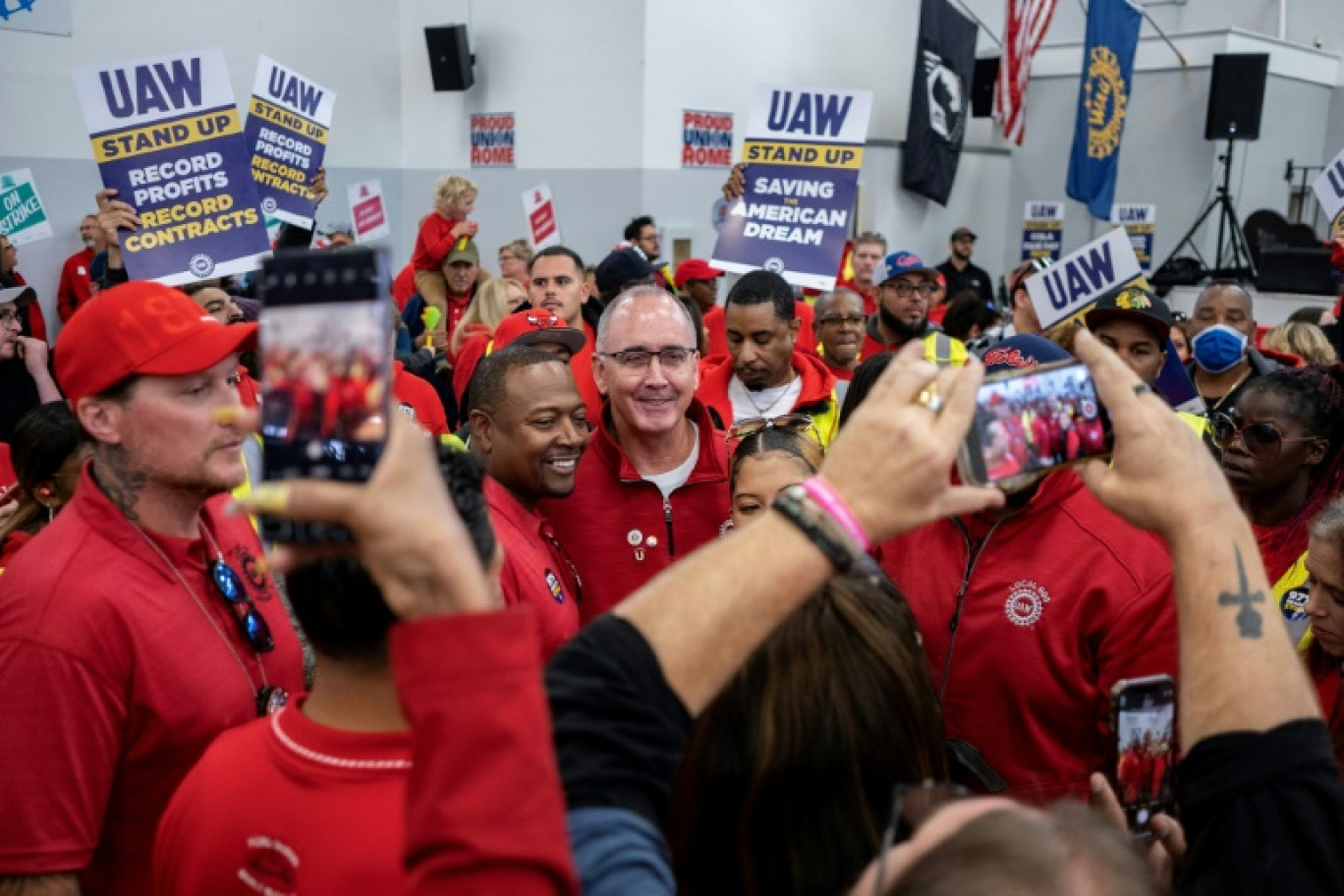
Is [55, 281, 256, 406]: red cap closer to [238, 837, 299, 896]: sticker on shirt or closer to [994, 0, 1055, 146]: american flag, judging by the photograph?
[238, 837, 299, 896]: sticker on shirt

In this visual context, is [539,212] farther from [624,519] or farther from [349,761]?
[349,761]

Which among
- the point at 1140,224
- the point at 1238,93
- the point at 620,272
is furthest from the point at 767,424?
the point at 1238,93

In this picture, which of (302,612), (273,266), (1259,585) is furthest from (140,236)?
(1259,585)

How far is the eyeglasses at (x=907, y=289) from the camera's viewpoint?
315 inches

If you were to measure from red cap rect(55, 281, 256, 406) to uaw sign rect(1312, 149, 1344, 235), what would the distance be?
575 cm

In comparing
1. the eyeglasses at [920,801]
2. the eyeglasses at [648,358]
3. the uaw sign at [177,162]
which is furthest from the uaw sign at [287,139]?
the eyeglasses at [920,801]

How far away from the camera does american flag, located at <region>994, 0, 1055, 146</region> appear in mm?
16094

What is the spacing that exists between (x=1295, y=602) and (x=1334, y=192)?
3.94 m

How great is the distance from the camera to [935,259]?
61.9 feet

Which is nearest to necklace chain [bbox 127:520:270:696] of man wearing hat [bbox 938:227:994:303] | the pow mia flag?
man wearing hat [bbox 938:227:994:303]

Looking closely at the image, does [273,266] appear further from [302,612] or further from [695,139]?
[695,139]

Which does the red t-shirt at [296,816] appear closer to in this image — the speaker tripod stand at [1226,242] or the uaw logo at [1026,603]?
the uaw logo at [1026,603]

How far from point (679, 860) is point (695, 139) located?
44.0 feet

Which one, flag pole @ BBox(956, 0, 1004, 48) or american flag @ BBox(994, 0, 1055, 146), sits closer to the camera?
american flag @ BBox(994, 0, 1055, 146)
